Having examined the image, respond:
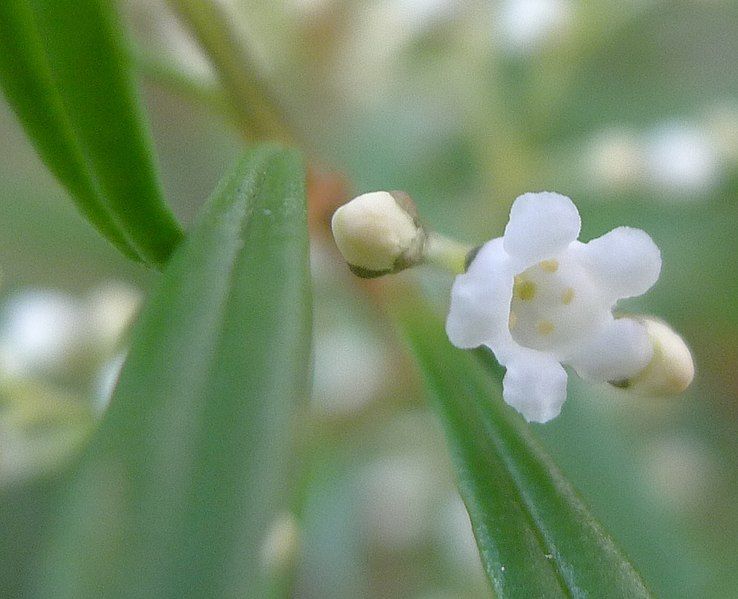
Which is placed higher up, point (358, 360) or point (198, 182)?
point (198, 182)

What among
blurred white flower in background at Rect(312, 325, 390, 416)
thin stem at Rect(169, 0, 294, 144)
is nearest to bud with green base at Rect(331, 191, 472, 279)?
thin stem at Rect(169, 0, 294, 144)

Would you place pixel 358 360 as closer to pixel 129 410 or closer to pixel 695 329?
pixel 695 329

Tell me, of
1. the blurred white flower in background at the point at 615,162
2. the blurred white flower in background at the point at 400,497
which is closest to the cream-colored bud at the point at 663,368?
the blurred white flower in background at the point at 615,162

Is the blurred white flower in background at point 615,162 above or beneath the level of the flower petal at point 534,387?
above

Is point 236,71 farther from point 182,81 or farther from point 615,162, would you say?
point 615,162

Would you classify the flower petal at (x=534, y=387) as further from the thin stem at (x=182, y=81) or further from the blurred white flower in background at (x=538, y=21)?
the blurred white flower in background at (x=538, y=21)

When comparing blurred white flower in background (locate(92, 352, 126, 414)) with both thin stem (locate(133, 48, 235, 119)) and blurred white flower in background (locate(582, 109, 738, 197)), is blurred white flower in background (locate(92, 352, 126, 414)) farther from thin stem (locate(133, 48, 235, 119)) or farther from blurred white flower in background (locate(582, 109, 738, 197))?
blurred white flower in background (locate(582, 109, 738, 197))

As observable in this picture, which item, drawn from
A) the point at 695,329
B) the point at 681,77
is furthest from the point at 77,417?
the point at 681,77

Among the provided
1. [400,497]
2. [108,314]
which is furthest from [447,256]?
[400,497]
